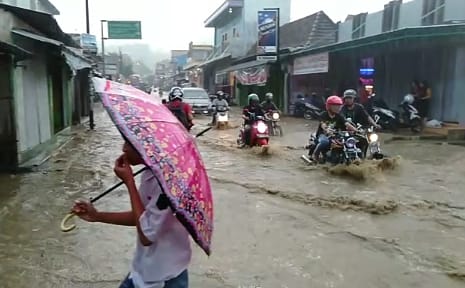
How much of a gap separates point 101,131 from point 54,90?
7.97 feet

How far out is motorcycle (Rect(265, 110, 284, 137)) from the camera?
584 inches

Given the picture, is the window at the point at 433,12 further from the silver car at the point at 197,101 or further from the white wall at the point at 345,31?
the silver car at the point at 197,101

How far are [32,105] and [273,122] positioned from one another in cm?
769

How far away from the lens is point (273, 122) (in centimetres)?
1573

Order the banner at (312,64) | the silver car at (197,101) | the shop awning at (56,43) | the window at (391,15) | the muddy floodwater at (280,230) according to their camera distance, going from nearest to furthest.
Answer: the muddy floodwater at (280,230) → the shop awning at (56,43) → the window at (391,15) → the banner at (312,64) → the silver car at (197,101)

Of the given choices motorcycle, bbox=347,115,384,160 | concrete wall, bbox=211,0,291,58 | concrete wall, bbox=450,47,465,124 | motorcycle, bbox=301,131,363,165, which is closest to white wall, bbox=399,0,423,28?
concrete wall, bbox=450,47,465,124

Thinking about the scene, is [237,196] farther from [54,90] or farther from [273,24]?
[273,24]

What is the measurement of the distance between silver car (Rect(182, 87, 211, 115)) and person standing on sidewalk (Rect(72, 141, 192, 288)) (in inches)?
942

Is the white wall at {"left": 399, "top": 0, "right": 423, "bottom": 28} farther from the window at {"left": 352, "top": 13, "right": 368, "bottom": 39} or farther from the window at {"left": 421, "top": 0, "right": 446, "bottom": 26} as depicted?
the window at {"left": 352, "top": 13, "right": 368, "bottom": 39}

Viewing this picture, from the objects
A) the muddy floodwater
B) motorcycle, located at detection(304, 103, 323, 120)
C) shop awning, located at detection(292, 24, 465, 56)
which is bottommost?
the muddy floodwater

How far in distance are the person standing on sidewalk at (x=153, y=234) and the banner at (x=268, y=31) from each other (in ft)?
75.4

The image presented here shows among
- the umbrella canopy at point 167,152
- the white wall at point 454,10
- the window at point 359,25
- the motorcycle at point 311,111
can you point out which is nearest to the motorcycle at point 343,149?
the umbrella canopy at point 167,152

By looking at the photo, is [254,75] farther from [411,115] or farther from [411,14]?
[411,115]

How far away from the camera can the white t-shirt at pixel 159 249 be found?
6.83 feet
